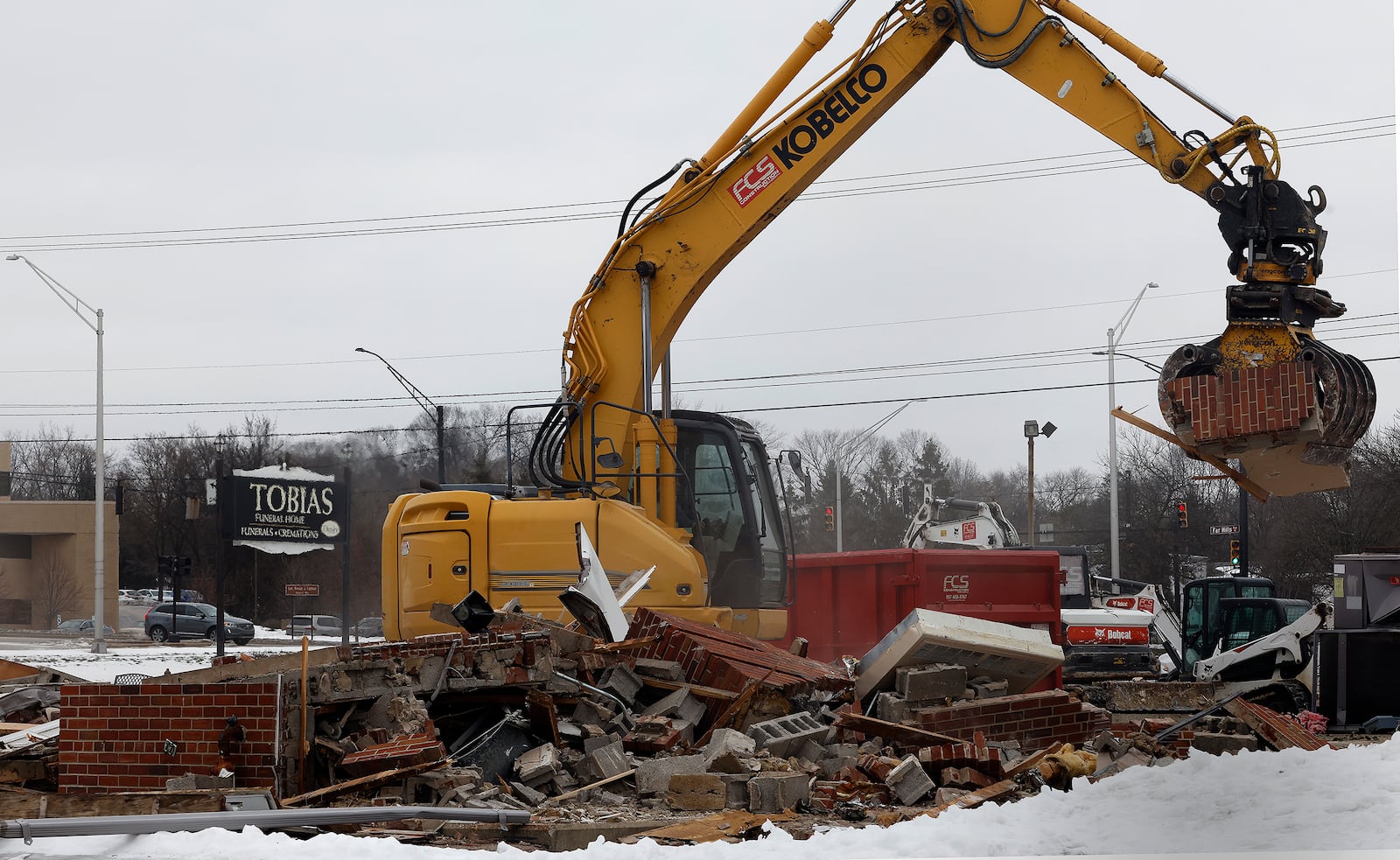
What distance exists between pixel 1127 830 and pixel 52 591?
52.8 metres

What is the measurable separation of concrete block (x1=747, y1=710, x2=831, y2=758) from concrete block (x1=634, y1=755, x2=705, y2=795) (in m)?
0.66

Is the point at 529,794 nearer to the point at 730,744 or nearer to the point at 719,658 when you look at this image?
the point at 730,744

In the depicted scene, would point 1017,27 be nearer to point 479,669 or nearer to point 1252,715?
point 1252,715

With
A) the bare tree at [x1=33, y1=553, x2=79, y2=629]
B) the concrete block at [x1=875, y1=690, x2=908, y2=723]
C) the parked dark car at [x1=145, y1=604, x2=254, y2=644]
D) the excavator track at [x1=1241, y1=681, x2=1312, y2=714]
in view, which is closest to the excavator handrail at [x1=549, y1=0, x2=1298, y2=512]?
the concrete block at [x1=875, y1=690, x2=908, y2=723]

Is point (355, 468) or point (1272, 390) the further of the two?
point (355, 468)

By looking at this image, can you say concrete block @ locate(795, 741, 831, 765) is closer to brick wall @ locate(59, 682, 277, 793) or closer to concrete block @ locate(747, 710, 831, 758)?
concrete block @ locate(747, 710, 831, 758)

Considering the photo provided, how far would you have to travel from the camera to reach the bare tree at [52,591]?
51.5 metres

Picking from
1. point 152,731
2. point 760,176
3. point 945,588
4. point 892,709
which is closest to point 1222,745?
point 892,709

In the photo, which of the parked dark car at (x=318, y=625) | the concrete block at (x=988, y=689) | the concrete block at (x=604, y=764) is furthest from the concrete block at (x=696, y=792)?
the parked dark car at (x=318, y=625)

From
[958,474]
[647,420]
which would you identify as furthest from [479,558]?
[958,474]

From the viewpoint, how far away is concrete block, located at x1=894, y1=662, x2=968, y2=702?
32.0 feet

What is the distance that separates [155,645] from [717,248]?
2766 cm

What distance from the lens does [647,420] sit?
11.5m

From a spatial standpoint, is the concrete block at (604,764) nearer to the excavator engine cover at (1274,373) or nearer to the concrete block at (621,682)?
the concrete block at (621,682)
